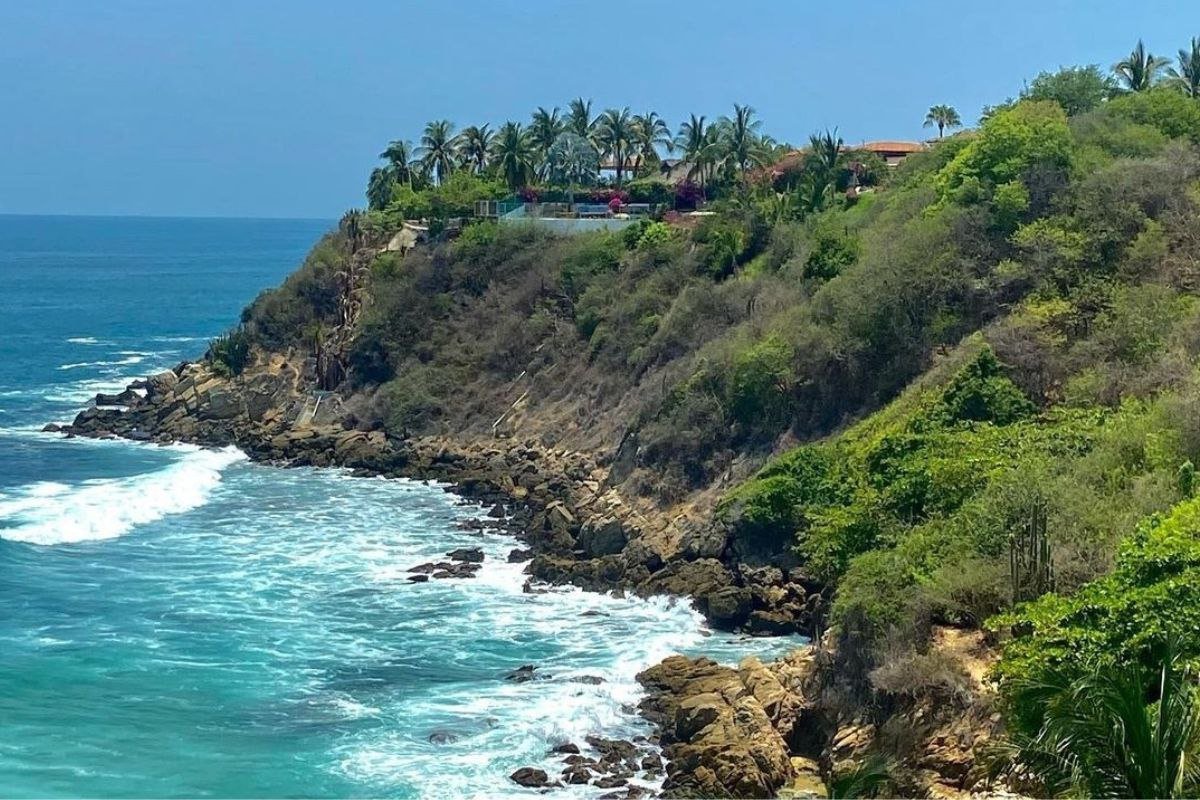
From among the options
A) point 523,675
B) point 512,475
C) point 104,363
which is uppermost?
point 104,363

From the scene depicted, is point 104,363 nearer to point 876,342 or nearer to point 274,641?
point 274,641

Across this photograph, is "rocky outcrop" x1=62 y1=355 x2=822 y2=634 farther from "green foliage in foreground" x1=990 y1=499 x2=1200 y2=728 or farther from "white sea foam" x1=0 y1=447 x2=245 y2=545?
"green foliage in foreground" x1=990 y1=499 x2=1200 y2=728

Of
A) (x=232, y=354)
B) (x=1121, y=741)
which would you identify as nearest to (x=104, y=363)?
(x=232, y=354)

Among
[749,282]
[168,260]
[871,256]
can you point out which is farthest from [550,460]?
[168,260]

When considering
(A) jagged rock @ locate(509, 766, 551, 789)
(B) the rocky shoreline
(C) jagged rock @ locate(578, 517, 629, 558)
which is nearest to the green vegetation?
(B) the rocky shoreline

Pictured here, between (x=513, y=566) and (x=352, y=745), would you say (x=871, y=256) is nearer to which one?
(x=513, y=566)

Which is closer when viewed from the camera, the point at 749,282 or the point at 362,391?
the point at 749,282
